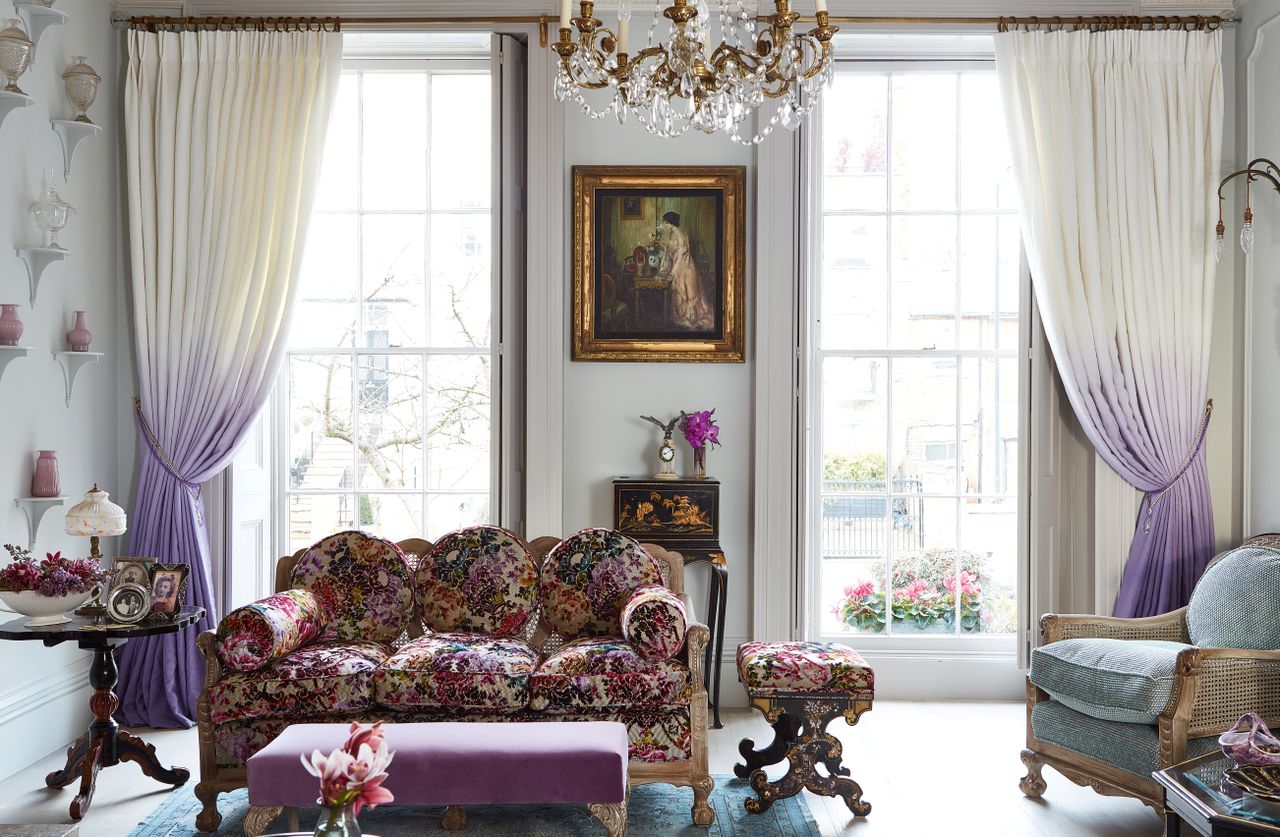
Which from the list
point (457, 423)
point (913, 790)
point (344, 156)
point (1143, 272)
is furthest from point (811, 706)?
point (344, 156)

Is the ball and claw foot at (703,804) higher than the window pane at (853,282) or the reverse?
the reverse

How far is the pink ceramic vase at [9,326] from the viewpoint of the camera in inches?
146

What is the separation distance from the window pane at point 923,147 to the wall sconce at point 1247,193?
1177 millimetres

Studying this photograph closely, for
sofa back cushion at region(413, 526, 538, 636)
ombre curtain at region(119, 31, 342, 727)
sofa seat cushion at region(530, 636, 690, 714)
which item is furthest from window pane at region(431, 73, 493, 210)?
sofa seat cushion at region(530, 636, 690, 714)

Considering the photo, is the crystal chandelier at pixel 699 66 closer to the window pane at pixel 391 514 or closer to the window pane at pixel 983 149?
the window pane at pixel 983 149

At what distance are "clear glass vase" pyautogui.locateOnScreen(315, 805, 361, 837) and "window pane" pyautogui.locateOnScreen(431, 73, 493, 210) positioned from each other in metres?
3.68

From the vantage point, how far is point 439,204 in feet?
16.6

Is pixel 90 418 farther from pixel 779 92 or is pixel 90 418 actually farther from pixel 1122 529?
pixel 1122 529

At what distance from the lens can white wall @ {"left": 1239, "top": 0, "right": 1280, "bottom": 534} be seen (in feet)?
14.2

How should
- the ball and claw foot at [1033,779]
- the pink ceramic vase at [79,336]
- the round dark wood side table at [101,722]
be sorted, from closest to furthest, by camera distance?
1. the round dark wood side table at [101,722]
2. the ball and claw foot at [1033,779]
3. the pink ceramic vase at [79,336]

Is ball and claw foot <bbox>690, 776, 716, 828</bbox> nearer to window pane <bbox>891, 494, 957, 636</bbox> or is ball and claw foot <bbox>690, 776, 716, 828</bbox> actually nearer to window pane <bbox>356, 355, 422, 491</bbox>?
→ window pane <bbox>891, 494, 957, 636</bbox>

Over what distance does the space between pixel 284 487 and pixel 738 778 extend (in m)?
2.78

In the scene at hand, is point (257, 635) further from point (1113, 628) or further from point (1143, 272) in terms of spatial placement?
point (1143, 272)

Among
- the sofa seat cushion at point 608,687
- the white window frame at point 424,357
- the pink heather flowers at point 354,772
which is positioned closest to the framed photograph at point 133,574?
the white window frame at point 424,357
